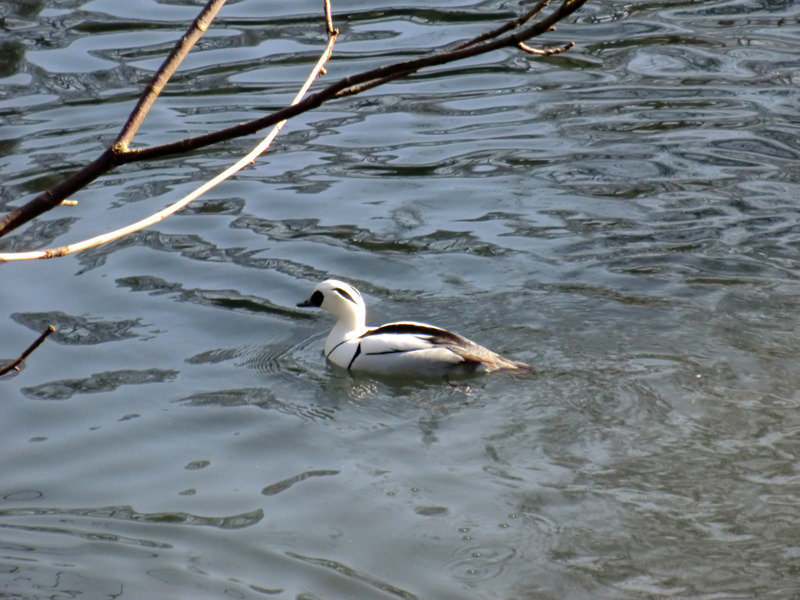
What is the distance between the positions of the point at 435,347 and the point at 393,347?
14.2 inches

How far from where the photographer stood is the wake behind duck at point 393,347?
752cm

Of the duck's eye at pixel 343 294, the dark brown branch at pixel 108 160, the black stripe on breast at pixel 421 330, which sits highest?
the dark brown branch at pixel 108 160

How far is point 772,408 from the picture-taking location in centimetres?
655

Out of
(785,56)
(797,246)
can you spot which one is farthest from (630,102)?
(797,246)

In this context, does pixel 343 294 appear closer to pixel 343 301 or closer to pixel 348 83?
pixel 343 301

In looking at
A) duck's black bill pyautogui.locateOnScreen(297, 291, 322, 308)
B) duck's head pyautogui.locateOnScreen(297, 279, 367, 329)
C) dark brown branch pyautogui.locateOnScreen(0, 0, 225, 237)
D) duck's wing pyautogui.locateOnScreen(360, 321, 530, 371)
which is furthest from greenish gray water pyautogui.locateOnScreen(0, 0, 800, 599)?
dark brown branch pyautogui.locateOnScreen(0, 0, 225, 237)

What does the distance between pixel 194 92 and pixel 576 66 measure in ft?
17.4

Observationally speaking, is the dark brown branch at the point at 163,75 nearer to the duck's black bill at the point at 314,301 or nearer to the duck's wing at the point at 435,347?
the duck's wing at the point at 435,347

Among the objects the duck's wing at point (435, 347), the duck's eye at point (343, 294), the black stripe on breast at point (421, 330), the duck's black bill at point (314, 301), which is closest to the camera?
the duck's wing at point (435, 347)

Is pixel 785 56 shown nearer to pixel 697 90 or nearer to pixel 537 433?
pixel 697 90

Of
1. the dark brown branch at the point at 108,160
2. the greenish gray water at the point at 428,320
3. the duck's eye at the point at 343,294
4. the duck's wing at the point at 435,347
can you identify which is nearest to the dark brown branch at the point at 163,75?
the dark brown branch at the point at 108,160

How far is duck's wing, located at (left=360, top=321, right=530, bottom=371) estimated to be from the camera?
24.5 feet

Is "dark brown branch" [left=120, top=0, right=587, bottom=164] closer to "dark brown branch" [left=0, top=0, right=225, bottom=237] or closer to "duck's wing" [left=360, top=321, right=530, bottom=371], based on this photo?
"dark brown branch" [left=0, top=0, right=225, bottom=237]

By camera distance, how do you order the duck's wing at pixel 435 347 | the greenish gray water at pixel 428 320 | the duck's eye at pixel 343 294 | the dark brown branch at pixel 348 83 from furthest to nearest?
1. the duck's eye at pixel 343 294
2. the duck's wing at pixel 435 347
3. the greenish gray water at pixel 428 320
4. the dark brown branch at pixel 348 83
